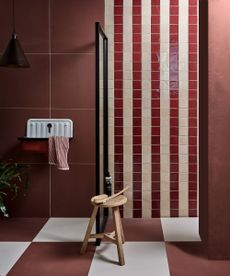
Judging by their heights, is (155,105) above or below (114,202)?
above

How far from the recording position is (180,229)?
14.3 feet

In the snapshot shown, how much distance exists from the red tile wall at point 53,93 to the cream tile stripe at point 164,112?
0.66 metres

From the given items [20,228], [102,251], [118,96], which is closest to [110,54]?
[118,96]

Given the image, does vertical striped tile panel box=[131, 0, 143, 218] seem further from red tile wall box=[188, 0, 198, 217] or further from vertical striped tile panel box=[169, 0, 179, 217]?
red tile wall box=[188, 0, 198, 217]

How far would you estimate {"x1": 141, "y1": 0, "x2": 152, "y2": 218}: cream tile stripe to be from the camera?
4770 millimetres

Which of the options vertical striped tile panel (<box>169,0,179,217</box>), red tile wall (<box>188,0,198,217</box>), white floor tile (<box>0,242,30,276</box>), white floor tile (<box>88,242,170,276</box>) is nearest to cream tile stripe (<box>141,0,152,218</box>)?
vertical striped tile panel (<box>169,0,179,217</box>)

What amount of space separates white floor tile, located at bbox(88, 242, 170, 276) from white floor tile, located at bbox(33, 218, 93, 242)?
41 centimetres

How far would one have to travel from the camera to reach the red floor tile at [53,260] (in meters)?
3.21

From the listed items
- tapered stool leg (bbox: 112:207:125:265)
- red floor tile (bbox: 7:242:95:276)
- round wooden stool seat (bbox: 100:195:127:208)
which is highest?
round wooden stool seat (bbox: 100:195:127:208)

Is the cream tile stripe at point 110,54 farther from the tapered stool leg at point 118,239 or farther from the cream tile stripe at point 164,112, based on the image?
the tapered stool leg at point 118,239

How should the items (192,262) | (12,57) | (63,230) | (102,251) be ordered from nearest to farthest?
(192,262)
(102,251)
(12,57)
(63,230)

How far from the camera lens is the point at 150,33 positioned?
4.77m

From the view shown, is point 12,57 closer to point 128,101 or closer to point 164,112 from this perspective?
point 128,101

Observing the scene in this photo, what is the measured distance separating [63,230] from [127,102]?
1.46 m
